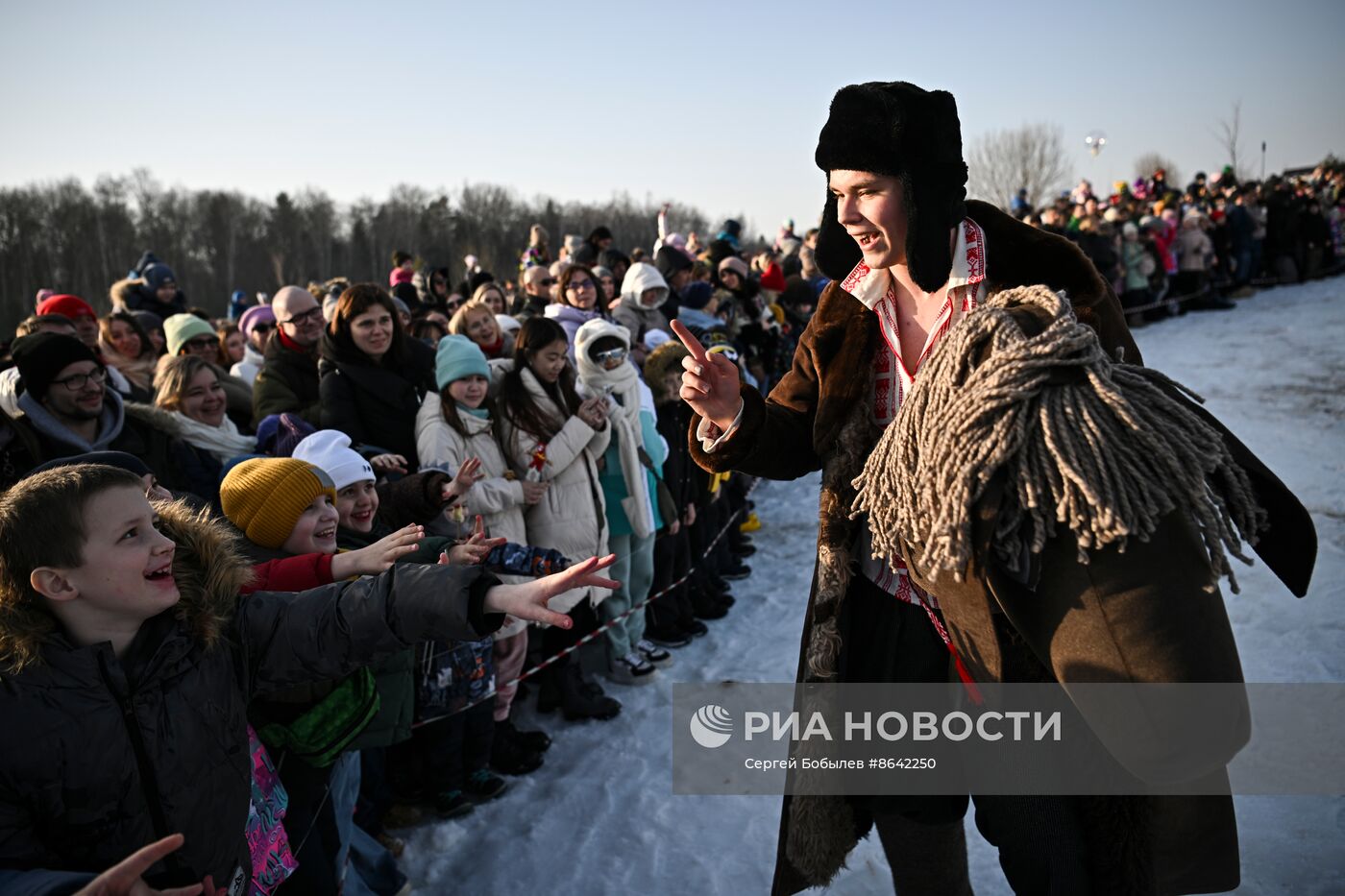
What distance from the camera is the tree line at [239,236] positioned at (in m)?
42.5

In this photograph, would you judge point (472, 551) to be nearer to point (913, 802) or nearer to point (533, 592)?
point (533, 592)

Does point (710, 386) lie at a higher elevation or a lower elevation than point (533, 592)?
higher

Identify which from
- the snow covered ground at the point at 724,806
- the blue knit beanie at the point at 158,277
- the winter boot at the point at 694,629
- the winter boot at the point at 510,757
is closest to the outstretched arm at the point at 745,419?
the snow covered ground at the point at 724,806

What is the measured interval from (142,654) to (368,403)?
255 centimetres

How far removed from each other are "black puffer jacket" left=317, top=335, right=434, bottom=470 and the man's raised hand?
258 centimetres

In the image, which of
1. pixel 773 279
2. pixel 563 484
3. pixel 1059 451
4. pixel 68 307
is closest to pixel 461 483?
pixel 563 484

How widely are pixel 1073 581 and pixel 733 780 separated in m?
2.67

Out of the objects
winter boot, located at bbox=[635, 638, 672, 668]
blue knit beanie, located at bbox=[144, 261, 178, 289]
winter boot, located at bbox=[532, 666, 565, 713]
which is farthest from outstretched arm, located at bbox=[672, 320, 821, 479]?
blue knit beanie, located at bbox=[144, 261, 178, 289]

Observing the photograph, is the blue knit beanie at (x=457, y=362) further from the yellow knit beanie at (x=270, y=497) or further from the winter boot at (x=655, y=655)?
the winter boot at (x=655, y=655)

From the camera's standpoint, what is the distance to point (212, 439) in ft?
12.8

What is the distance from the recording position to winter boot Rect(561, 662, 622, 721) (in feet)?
14.7

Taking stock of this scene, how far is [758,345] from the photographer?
29.3 feet

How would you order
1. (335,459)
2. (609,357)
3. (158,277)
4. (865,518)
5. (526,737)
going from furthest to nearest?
(158,277) → (609,357) → (526,737) → (335,459) → (865,518)

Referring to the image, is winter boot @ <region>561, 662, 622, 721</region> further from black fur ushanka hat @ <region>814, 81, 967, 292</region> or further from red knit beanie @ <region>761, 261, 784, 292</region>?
red knit beanie @ <region>761, 261, 784, 292</region>
